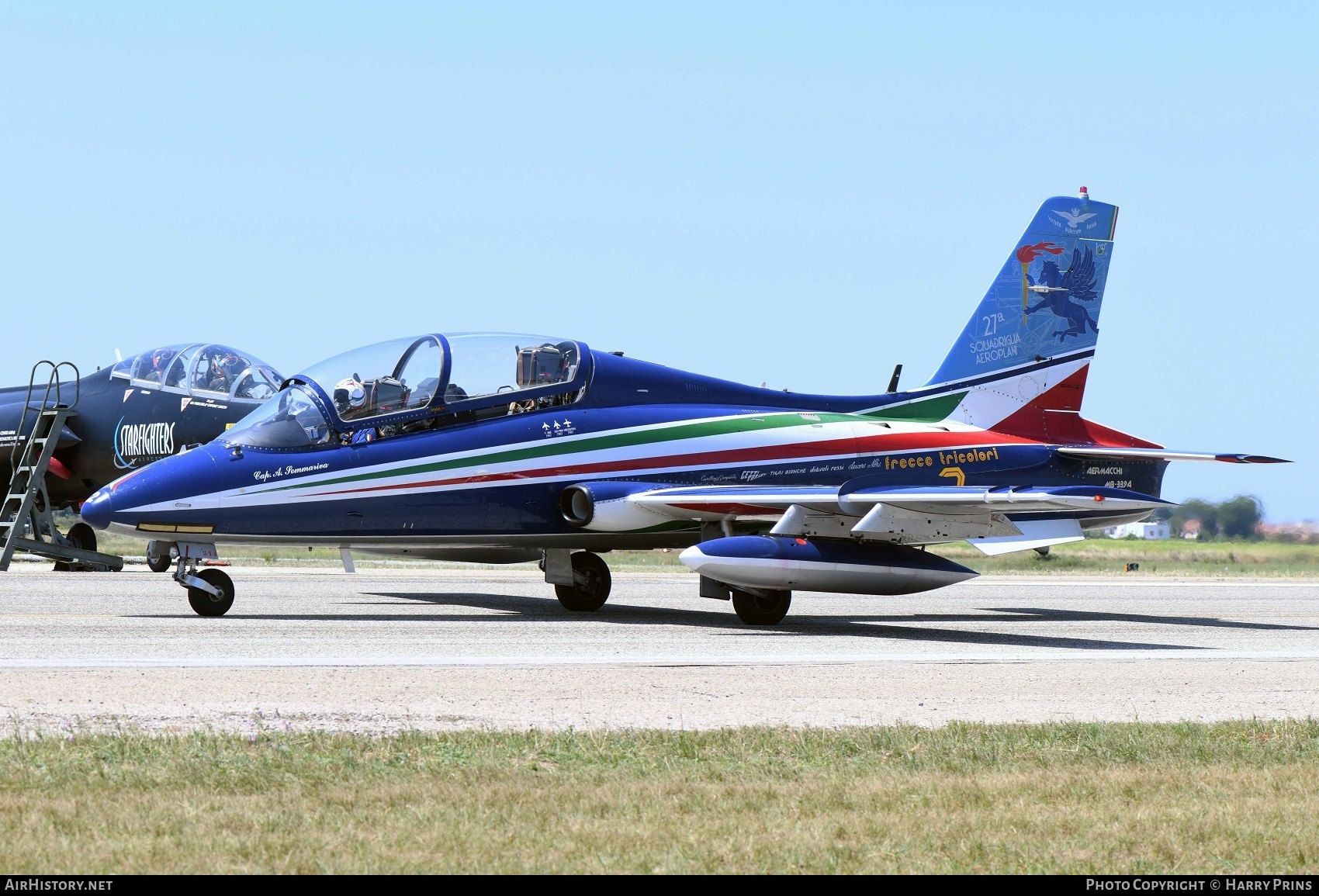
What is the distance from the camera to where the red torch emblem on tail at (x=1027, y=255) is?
19.1 metres

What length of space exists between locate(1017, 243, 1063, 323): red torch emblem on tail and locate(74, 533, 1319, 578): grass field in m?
8.26

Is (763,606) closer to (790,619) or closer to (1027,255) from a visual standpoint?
(790,619)

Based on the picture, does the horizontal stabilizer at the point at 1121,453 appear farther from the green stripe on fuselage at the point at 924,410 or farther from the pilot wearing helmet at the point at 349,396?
the pilot wearing helmet at the point at 349,396

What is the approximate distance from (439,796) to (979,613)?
1361 cm

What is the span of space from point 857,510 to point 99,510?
7.45 m

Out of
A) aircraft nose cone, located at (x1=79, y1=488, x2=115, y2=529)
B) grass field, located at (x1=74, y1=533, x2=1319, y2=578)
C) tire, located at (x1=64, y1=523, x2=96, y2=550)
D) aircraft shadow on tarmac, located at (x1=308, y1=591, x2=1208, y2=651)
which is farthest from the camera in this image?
grass field, located at (x1=74, y1=533, x2=1319, y2=578)

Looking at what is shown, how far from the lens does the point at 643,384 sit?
53.5ft

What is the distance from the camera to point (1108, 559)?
42.0 metres

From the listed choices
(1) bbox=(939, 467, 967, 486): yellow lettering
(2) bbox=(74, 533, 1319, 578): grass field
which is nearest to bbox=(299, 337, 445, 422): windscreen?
(1) bbox=(939, 467, 967, 486): yellow lettering

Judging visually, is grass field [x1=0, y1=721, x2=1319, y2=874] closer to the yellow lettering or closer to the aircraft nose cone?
the aircraft nose cone

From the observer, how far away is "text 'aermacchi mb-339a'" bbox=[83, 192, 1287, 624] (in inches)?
555

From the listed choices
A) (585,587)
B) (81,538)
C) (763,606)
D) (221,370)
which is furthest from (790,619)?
(81,538)

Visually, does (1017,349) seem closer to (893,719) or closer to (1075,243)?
(1075,243)

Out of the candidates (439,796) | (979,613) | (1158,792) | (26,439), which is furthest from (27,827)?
(26,439)
